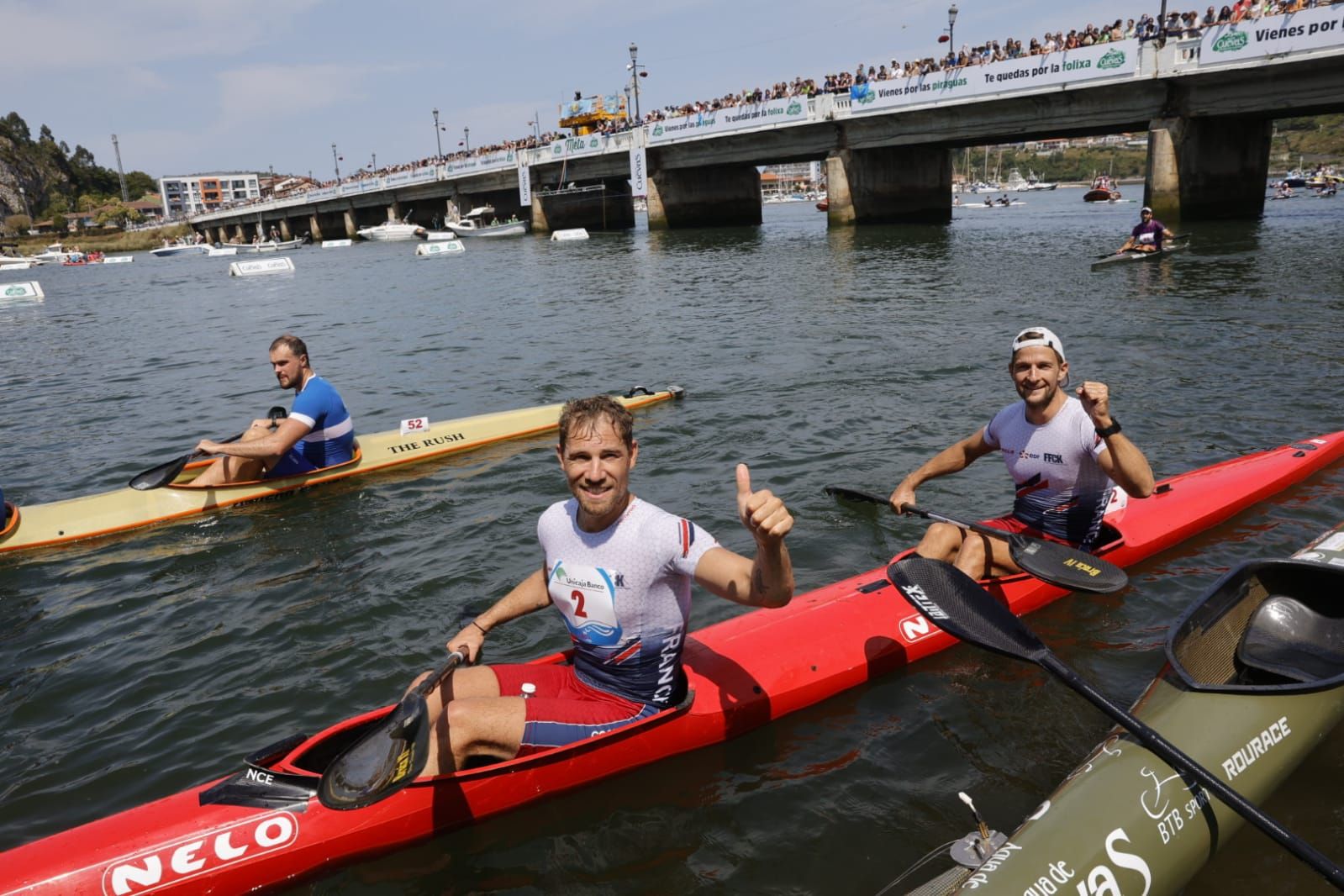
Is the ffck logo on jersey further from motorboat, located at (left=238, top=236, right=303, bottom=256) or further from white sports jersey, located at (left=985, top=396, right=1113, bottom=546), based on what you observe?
motorboat, located at (left=238, top=236, right=303, bottom=256)

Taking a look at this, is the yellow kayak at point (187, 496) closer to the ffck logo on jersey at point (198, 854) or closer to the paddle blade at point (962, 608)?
the ffck logo on jersey at point (198, 854)

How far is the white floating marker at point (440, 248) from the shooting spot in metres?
44.0

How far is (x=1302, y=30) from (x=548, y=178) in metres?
38.8

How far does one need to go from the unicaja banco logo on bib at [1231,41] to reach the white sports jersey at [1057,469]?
2600 cm

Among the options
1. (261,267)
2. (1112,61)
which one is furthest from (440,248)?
(1112,61)

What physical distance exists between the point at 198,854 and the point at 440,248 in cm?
4437

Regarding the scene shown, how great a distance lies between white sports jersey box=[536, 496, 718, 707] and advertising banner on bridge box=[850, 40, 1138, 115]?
29.9m

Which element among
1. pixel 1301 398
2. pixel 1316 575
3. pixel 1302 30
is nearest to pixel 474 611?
pixel 1316 575

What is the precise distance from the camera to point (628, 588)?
3545 millimetres

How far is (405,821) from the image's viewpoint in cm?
382

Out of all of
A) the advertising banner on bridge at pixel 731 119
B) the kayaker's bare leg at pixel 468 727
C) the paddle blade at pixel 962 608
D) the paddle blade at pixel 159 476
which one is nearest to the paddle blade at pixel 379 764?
the kayaker's bare leg at pixel 468 727

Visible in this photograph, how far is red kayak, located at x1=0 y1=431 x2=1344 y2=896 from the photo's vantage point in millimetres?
3477

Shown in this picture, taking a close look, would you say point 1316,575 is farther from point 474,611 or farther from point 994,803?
point 474,611

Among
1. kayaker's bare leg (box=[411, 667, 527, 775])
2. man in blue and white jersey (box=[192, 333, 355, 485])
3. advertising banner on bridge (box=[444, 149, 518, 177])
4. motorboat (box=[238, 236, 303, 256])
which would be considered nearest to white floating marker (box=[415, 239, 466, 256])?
advertising banner on bridge (box=[444, 149, 518, 177])
